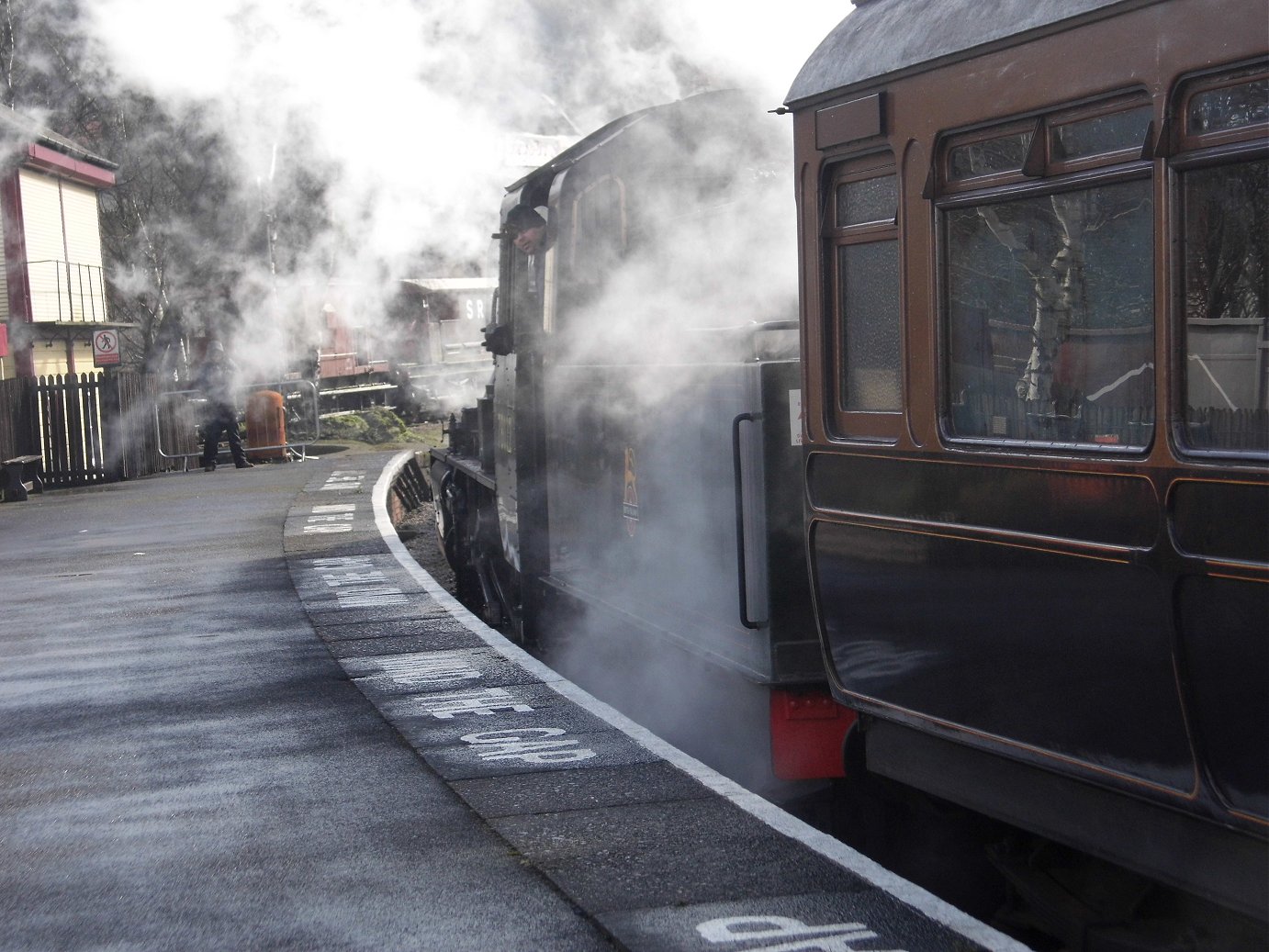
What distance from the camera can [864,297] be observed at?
4570 mm

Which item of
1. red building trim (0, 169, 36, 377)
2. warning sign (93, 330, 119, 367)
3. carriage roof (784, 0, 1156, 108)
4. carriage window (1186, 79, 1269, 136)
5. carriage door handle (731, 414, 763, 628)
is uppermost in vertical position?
red building trim (0, 169, 36, 377)

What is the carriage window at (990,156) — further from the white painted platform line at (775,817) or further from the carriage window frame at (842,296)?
the white painted platform line at (775,817)

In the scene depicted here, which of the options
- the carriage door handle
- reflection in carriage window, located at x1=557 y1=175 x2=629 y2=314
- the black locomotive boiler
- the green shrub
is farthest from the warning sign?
the carriage door handle

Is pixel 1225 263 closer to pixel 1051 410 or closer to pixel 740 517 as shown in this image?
pixel 1051 410

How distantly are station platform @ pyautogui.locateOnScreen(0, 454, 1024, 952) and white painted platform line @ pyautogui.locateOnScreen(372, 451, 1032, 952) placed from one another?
0.5 inches

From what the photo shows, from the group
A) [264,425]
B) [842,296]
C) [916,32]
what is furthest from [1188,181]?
[264,425]

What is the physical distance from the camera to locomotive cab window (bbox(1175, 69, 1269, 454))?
10.7 ft

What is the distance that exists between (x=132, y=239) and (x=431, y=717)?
32.5 meters

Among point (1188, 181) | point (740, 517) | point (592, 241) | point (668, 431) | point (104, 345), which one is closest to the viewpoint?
point (1188, 181)

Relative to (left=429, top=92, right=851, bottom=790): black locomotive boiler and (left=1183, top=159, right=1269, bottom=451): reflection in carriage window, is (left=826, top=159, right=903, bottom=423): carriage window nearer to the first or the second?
(left=429, top=92, right=851, bottom=790): black locomotive boiler

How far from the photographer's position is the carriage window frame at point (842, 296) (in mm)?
4398

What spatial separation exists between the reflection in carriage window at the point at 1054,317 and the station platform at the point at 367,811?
4.16 feet

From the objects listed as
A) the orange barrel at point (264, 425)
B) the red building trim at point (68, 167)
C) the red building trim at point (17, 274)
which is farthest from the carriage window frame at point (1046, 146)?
the red building trim at point (17, 274)

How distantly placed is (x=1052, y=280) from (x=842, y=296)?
0.90 m
